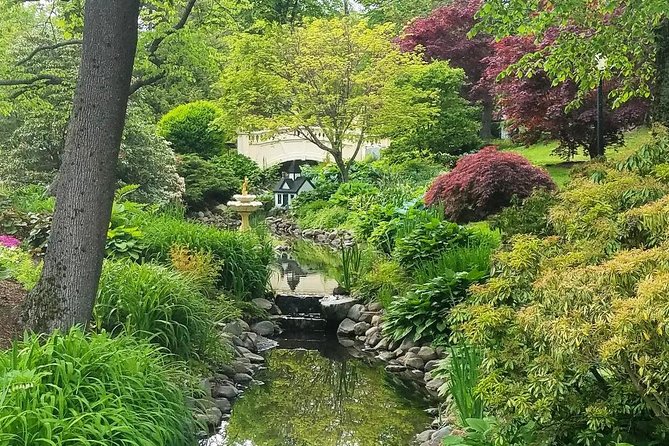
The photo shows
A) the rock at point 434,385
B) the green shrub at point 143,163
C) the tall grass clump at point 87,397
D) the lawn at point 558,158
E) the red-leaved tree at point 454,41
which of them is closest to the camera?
the tall grass clump at point 87,397

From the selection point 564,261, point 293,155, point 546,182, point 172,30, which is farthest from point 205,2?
point 293,155

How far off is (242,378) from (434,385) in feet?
5.85

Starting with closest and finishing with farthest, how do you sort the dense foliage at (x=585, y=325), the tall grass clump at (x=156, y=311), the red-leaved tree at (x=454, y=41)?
the dense foliage at (x=585, y=325) → the tall grass clump at (x=156, y=311) → the red-leaved tree at (x=454, y=41)

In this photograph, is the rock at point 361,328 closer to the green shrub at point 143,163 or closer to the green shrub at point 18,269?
the green shrub at point 18,269

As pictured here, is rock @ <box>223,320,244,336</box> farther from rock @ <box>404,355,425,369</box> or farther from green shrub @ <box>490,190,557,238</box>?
green shrub @ <box>490,190,557,238</box>

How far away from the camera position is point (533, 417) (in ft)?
9.02

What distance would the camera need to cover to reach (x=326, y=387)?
6148 millimetres

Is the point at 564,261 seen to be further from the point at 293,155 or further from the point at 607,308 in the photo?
the point at 293,155

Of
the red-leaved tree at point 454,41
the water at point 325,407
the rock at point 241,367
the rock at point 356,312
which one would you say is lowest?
the water at point 325,407

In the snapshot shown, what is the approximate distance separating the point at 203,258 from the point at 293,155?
629 inches

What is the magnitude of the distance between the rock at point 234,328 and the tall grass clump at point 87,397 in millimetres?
2624

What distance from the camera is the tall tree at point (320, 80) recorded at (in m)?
14.5

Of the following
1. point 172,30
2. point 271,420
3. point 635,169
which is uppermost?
point 172,30

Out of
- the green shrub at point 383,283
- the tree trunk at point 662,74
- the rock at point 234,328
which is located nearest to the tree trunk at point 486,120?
the green shrub at point 383,283
